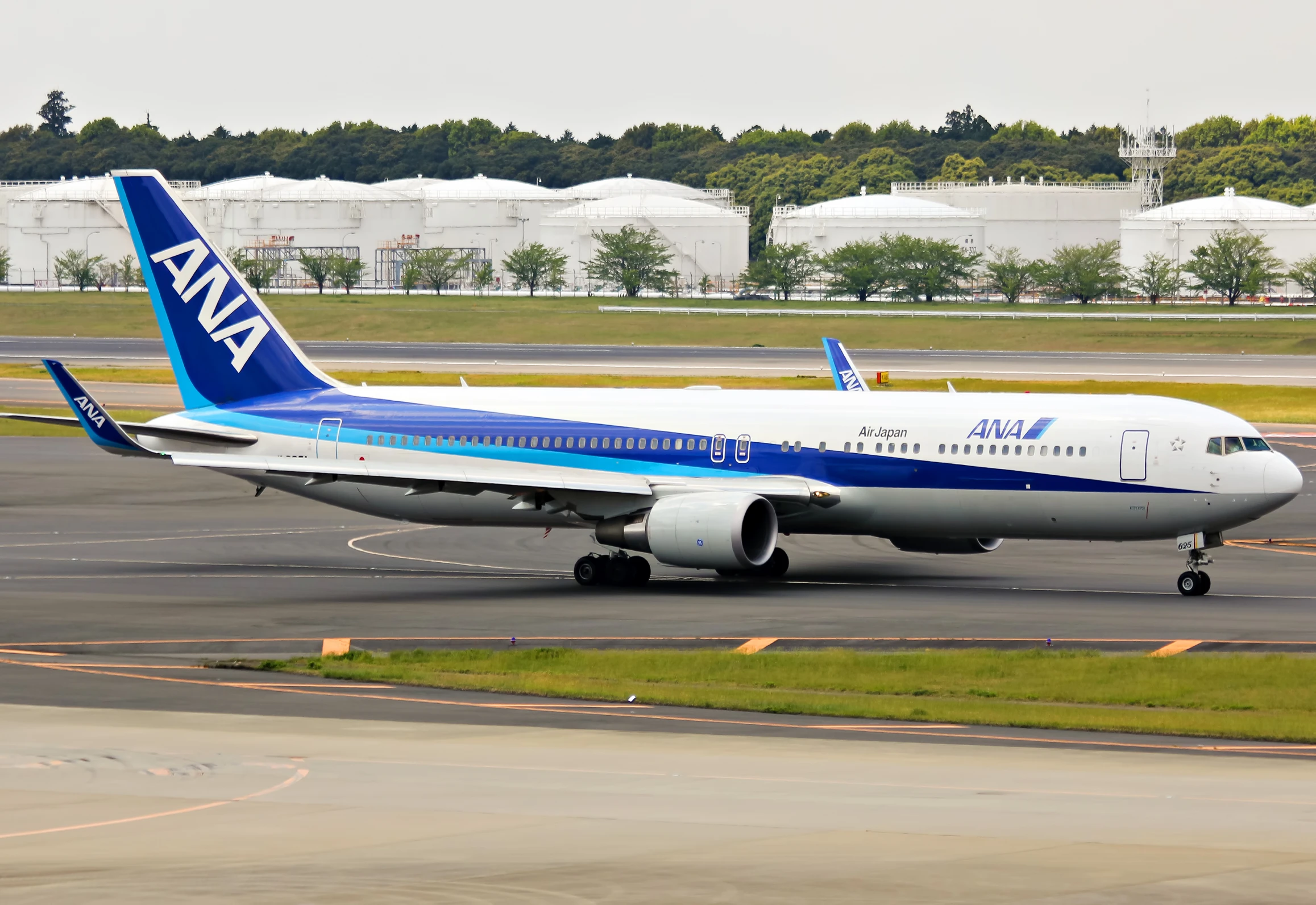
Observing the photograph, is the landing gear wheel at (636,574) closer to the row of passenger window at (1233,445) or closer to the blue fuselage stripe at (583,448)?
the blue fuselage stripe at (583,448)

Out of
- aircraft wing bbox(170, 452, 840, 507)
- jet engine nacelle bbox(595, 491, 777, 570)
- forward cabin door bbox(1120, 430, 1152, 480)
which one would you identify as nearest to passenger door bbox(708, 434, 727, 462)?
aircraft wing bbox(170, 452, 840, 507)

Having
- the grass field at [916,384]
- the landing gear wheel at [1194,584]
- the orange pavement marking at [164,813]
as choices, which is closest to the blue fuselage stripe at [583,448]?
the landing gear wheel at [1194,584]

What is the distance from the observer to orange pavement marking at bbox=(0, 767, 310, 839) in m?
16.7

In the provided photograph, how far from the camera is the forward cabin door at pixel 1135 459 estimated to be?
1491 inches

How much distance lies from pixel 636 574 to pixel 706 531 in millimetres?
2812

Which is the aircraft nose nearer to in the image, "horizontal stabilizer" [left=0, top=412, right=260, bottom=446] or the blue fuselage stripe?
the blue fuselage stripe

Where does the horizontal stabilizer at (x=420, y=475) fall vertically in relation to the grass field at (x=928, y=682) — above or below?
above

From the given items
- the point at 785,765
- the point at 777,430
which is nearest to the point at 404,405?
the point at 777,430

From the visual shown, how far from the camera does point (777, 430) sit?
40.8 m

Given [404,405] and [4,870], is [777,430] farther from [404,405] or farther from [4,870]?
[4,870]

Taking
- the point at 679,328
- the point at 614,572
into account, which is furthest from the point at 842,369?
the point at 679,328

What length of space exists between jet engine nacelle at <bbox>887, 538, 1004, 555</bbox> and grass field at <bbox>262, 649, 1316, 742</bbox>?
1188cm

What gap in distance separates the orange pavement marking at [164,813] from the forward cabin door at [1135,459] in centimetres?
2291

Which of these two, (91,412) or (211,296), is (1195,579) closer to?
(91,412)
